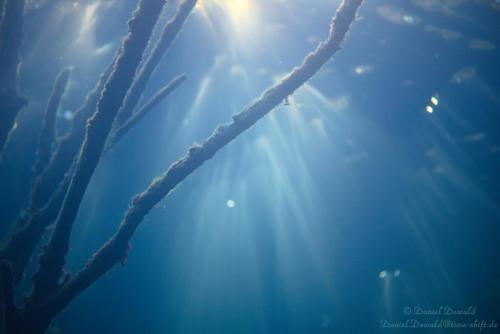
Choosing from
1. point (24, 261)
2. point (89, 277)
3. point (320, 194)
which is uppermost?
point (320, 194)

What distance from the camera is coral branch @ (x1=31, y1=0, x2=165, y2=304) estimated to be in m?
3.19


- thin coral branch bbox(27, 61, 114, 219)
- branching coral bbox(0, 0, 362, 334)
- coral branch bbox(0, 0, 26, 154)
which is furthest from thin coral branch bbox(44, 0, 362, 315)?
coral branch bbox(0, 0, 26, 154)

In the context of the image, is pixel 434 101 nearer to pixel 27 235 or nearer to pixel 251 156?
pixel 251 156

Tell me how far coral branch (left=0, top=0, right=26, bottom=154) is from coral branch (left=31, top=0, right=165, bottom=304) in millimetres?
3159

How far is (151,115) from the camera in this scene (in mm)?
16219

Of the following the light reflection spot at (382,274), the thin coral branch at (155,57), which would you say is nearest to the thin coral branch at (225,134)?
the thin coral branch at (155,57)

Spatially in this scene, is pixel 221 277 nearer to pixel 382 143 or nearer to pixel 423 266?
pixel 423 266

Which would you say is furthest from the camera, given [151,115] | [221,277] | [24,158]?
[221,277]

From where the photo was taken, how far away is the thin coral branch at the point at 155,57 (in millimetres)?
4703

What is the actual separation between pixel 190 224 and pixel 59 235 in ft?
68.6

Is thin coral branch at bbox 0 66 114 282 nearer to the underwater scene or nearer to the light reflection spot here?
the underwater scene

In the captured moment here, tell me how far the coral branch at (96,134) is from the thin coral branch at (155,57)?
149cm

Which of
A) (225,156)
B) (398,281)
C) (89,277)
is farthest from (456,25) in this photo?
(398,281)

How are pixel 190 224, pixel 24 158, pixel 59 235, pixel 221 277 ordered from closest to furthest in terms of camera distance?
pixel 59 235
pixel 24 158
pixel 190 224
pixel 221 277
